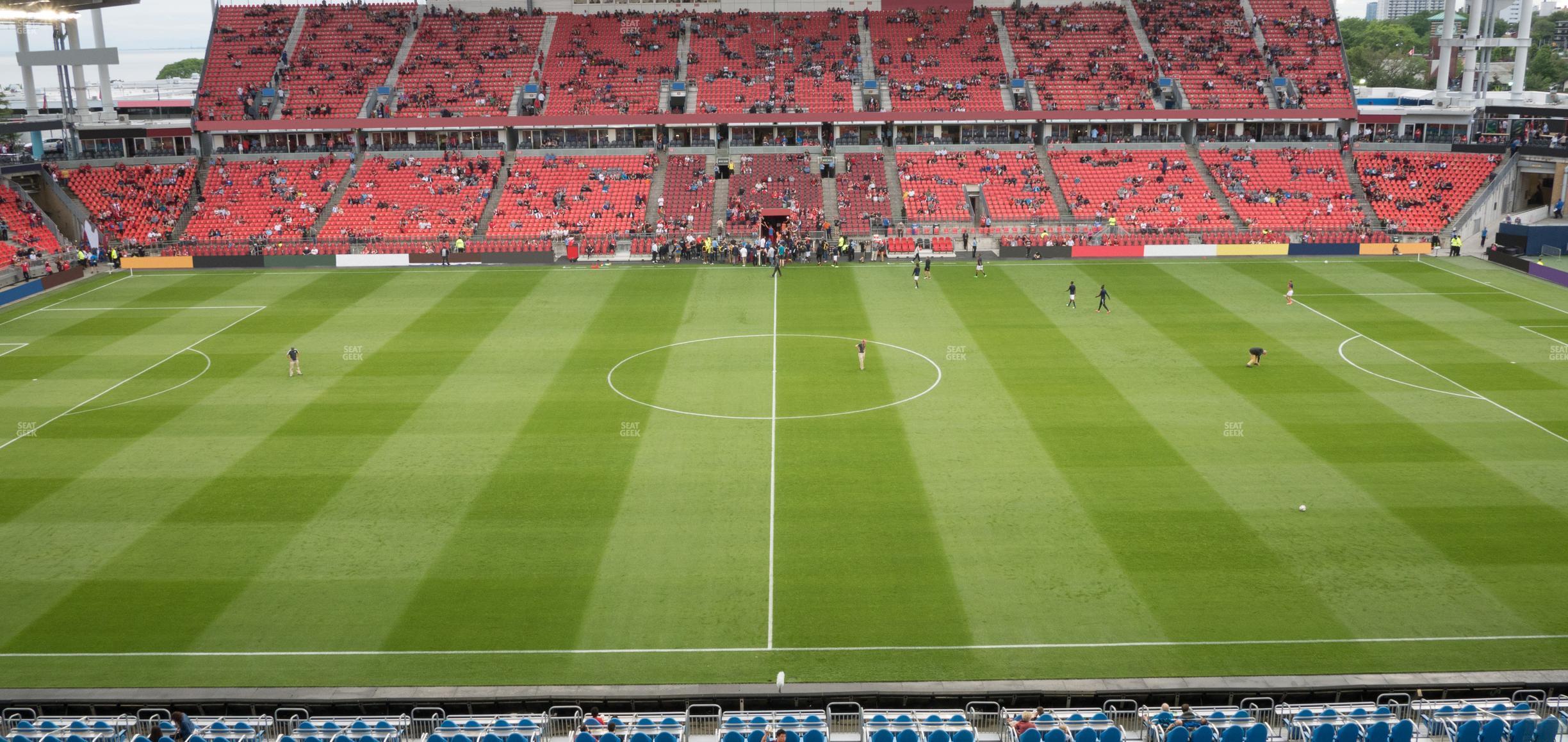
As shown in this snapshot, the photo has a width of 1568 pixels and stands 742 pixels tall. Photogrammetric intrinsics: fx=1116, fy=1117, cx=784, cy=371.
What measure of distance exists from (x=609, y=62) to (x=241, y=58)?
2577 centimetres

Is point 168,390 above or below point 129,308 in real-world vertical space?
below

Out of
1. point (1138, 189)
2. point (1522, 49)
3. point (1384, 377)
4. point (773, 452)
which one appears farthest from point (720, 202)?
point (1522, 49)

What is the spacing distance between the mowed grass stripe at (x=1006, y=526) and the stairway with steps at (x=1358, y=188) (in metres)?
38.4

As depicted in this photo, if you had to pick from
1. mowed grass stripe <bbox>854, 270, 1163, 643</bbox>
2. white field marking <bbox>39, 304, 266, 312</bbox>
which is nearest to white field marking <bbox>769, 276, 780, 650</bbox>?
mowed grass stripe <bbox>854, 270, 1163, 643</bbox>

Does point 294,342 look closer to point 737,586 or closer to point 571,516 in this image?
point 571,516

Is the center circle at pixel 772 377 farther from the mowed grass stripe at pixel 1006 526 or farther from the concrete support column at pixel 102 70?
the concrete support column at pixel 102 70

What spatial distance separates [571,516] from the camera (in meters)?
26.4

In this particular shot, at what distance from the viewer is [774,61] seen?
78.2m

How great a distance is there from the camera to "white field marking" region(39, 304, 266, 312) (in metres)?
50.0

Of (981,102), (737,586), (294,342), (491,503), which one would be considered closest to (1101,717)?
(737,586)

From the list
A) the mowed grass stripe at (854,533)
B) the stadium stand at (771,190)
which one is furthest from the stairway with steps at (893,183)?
the mowed grass stripe at (854,533)

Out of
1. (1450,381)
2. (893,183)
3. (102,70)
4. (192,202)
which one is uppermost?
(102,70)

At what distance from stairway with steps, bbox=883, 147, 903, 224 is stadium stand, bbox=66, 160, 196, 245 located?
141ft

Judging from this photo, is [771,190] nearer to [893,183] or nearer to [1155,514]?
[893,183]
